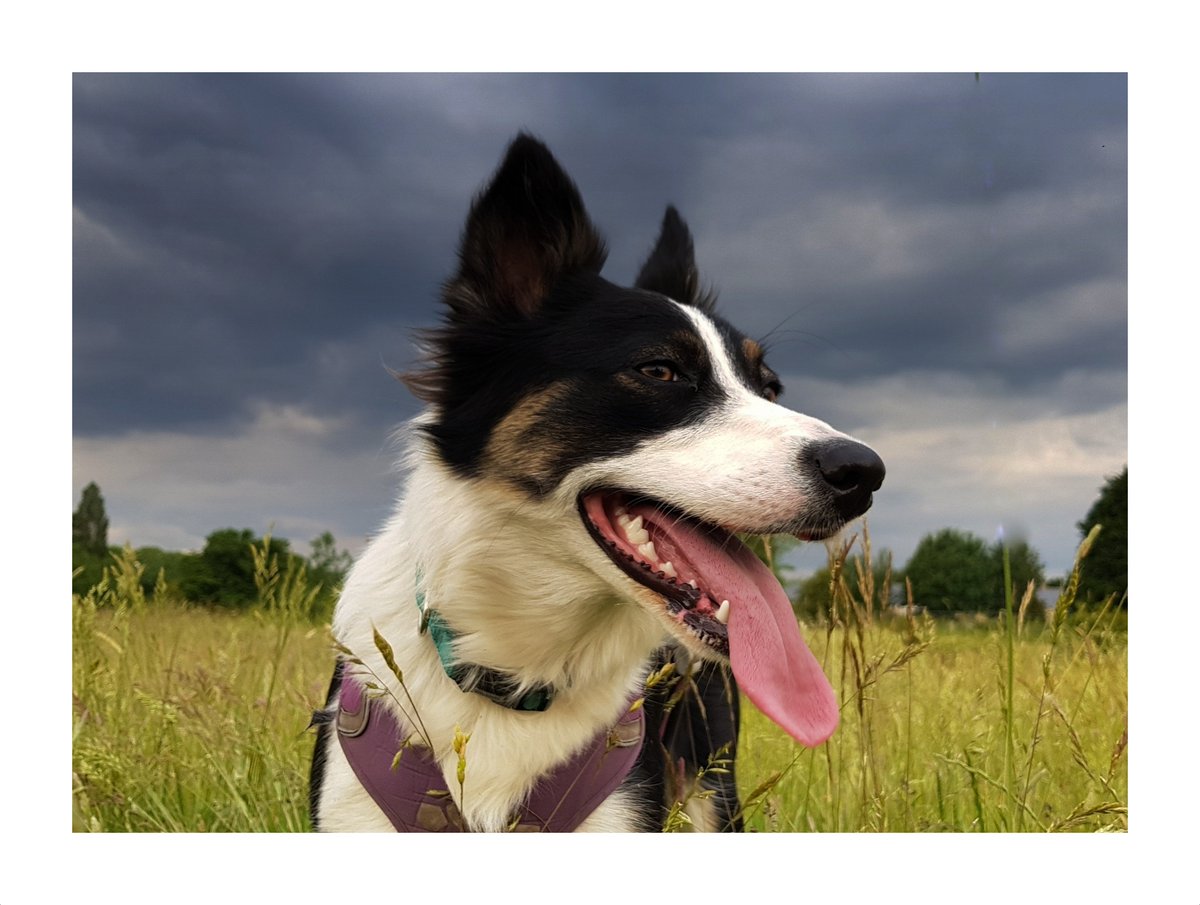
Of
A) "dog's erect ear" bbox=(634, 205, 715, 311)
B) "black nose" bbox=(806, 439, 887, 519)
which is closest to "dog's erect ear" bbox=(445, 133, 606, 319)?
"dog's erect ear" bbox=(634, 205, 715, 311)

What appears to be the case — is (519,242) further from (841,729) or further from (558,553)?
(841,729)

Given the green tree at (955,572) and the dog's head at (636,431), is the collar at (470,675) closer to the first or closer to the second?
the dog's head at (636,431)

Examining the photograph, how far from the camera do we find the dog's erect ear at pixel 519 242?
273cm

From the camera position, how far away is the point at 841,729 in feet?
9.75

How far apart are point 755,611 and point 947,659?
176cm

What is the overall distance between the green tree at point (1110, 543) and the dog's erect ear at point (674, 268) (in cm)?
140

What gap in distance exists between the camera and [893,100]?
3303 mm

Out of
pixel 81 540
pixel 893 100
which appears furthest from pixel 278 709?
pixel 893 100

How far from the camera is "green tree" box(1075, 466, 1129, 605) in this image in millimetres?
2996

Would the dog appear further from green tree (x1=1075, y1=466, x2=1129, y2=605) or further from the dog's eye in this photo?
green tree (x1=1075, y1=466, x2=1129, y2=605)

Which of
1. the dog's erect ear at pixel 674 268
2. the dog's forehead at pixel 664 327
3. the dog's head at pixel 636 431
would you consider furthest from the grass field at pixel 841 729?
the dog's erect ear at pixel 674 268

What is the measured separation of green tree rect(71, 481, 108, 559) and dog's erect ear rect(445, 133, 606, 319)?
4.58ft

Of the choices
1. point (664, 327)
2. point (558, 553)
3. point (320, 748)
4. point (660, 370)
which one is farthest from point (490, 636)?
point (664, 327)

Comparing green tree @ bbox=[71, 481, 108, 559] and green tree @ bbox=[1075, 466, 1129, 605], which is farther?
green tree @ bbox=[71, 481, 108, 559]
